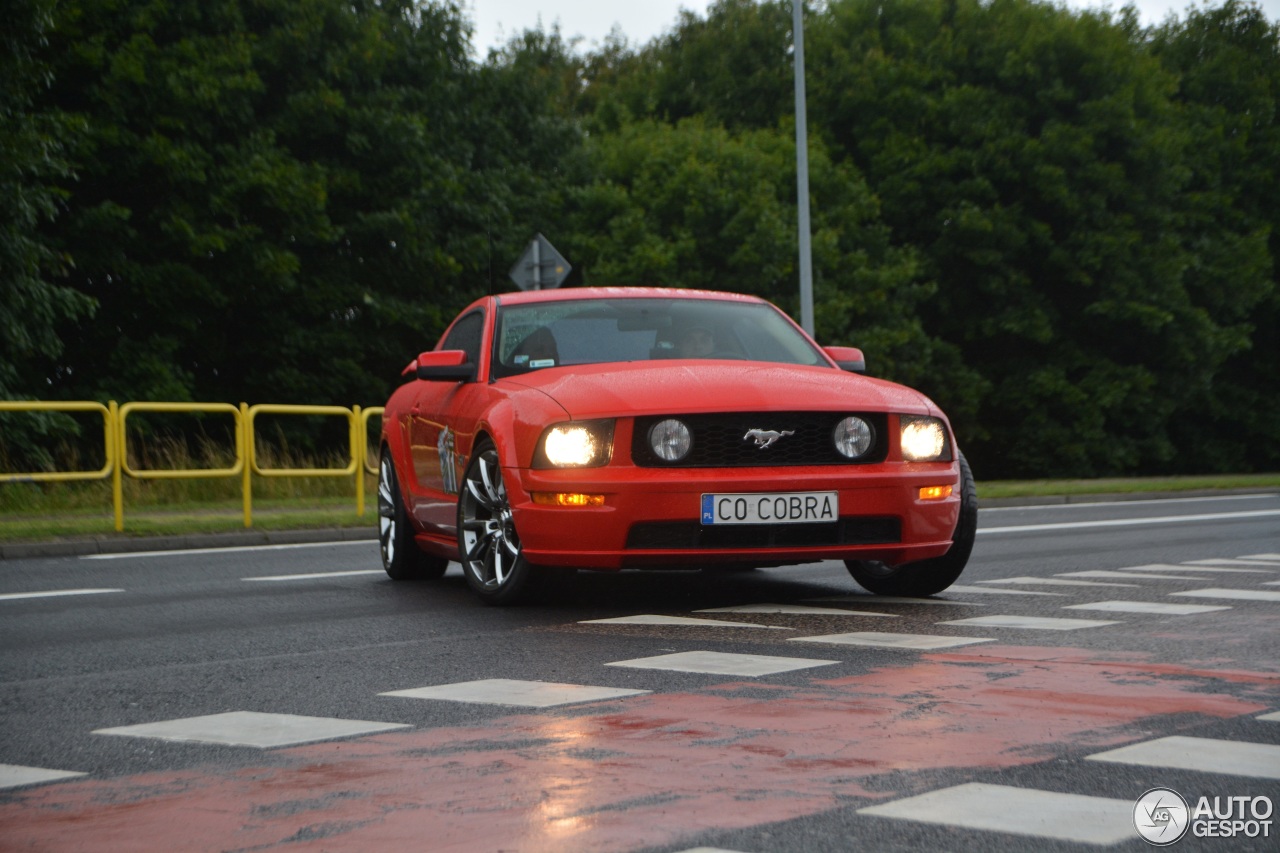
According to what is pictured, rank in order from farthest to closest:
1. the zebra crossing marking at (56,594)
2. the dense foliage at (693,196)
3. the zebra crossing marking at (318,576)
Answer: the dense foliage at (693,196) < the zebra crossing marking at (318,576) < the zebra crossing marking at (56,594)

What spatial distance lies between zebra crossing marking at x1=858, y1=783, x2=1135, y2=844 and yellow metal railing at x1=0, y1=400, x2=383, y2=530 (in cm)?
1177

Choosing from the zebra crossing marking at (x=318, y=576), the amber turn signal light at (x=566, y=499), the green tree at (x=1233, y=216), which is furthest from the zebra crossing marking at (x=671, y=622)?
the green tree at (x=1233, y=216)

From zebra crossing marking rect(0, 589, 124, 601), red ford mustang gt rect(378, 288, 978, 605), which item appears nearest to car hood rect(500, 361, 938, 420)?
red ford mustang gt rect(378, 288, 978, 605)

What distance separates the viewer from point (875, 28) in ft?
159

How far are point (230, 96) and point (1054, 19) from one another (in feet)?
78.9

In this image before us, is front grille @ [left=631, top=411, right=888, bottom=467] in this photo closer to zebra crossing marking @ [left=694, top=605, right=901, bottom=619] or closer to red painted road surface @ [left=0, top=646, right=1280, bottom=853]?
zebra crossing marking @ [left=694, top=605, right=901, bottom=619]

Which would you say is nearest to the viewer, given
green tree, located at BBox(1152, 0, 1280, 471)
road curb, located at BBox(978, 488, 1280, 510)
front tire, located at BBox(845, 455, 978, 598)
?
front tire, located at BBox(845, 455, 978, 598)

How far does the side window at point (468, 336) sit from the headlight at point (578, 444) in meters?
1.53

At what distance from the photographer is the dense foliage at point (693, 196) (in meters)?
29.5

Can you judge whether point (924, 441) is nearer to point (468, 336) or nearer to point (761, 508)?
point (761, 508)

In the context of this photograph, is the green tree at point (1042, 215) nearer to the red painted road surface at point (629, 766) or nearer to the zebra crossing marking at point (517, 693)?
the zebra crossing marking at point (517, 693)

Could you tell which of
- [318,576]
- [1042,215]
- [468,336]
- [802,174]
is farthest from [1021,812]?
[1042,215]

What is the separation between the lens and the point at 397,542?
10703mm

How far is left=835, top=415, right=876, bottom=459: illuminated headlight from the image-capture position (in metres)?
8.21
